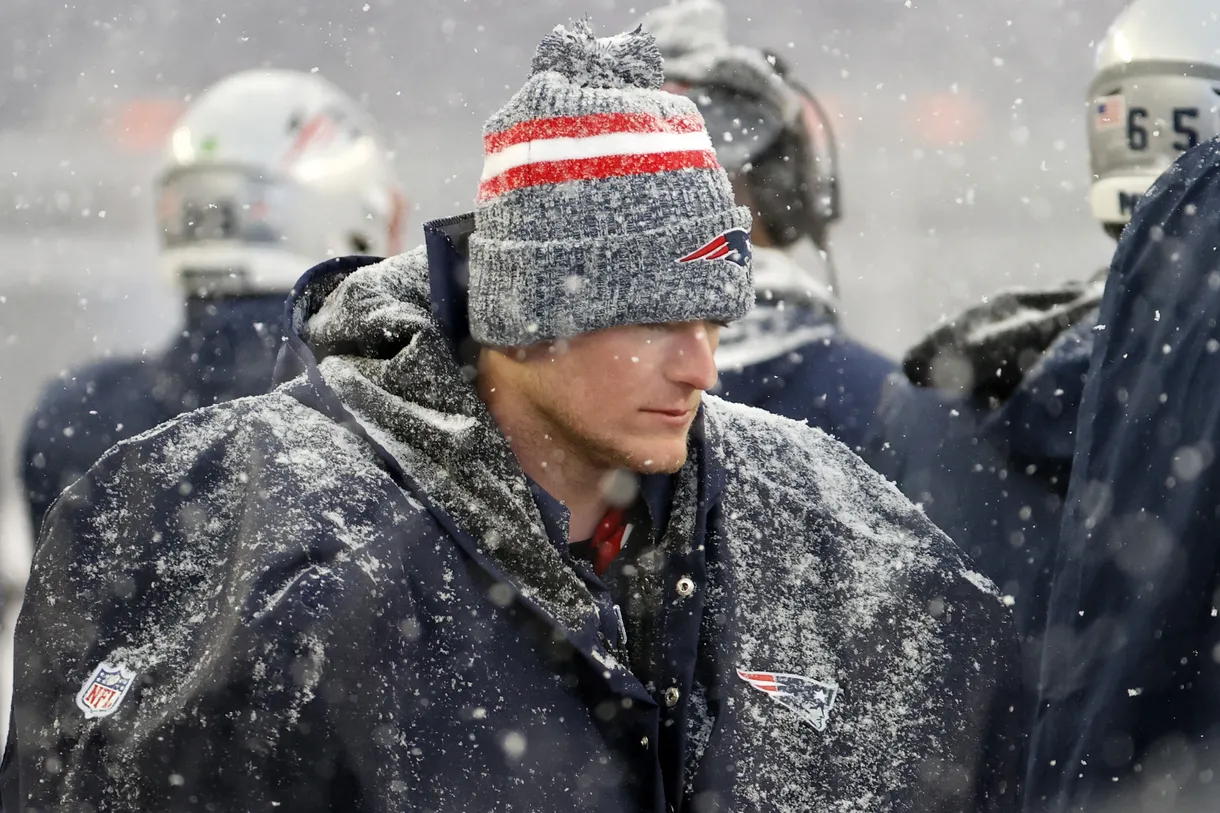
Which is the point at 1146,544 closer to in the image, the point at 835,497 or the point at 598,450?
the point at 835,497

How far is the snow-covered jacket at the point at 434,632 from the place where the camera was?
176cm

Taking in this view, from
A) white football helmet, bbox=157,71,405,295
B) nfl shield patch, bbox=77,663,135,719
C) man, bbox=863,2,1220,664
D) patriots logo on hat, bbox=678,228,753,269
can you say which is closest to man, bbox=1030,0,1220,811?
man, bbox=863,2,1220,664

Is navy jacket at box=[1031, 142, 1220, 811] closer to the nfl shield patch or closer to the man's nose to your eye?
the man's nose

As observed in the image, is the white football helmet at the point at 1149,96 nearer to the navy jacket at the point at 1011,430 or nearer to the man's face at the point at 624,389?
the navy jacket at the point at 1011,430

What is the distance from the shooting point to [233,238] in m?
4.16

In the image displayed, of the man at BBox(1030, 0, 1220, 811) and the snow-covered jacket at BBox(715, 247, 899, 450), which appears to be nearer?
the man at BBox(1030, 0, 1220, 811)

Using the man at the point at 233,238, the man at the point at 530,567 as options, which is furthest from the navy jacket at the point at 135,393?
the man at the point at 530,567

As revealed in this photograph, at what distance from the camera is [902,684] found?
2.09m

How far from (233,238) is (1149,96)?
2.38 m

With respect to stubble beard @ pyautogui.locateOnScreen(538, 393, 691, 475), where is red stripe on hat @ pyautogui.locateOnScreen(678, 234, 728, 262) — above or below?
above

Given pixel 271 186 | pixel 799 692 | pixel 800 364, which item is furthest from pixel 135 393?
pixel 799 692

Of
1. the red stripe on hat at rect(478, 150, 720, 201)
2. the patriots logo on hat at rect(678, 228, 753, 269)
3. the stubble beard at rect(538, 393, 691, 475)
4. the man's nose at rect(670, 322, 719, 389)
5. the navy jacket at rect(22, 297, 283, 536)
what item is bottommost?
the navy jacket at rect(22, 297, 283, 536)

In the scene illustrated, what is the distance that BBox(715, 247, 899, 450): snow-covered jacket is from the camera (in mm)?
3172

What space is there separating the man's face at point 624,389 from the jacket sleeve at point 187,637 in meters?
0.37
